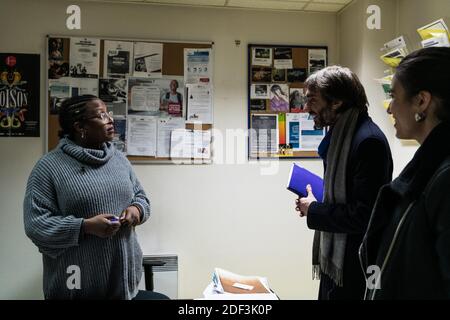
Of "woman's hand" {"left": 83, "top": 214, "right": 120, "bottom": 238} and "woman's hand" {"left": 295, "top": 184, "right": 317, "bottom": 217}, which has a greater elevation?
"woman's hand" {"left": 295, "top": 184, "right": 317, "bottom": 217}

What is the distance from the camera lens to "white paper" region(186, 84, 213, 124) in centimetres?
243

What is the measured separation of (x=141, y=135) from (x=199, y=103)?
1.42 ft

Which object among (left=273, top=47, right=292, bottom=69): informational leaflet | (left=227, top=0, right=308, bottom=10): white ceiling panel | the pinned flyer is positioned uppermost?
(left=227, top=0, right=308, bottom=10): white ceiling panel

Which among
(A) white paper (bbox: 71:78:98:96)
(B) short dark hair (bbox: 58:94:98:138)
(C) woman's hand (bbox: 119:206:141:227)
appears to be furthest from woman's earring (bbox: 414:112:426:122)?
(A) white paper (bbox: 71:78:98:96)

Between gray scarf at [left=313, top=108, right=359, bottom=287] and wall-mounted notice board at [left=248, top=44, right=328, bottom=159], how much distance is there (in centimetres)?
120

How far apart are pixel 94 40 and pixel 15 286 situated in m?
1.62

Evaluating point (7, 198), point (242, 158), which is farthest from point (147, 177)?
point (7, 198)

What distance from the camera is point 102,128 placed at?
1507 mm

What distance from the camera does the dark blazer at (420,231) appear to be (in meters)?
0.73

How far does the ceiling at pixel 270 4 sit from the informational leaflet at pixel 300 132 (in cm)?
71

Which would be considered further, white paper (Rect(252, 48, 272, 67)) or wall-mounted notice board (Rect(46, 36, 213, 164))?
white paper (Rect(252, 48, 272, 67))

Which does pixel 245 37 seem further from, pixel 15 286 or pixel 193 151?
pixel 15 286

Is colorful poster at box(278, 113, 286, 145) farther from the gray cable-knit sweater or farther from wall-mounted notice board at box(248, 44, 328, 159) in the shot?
the gray cable-knit sweater

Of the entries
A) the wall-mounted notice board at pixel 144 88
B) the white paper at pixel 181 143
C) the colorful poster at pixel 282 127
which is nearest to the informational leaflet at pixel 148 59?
the wall-mounted notice board at pixel 144 88
